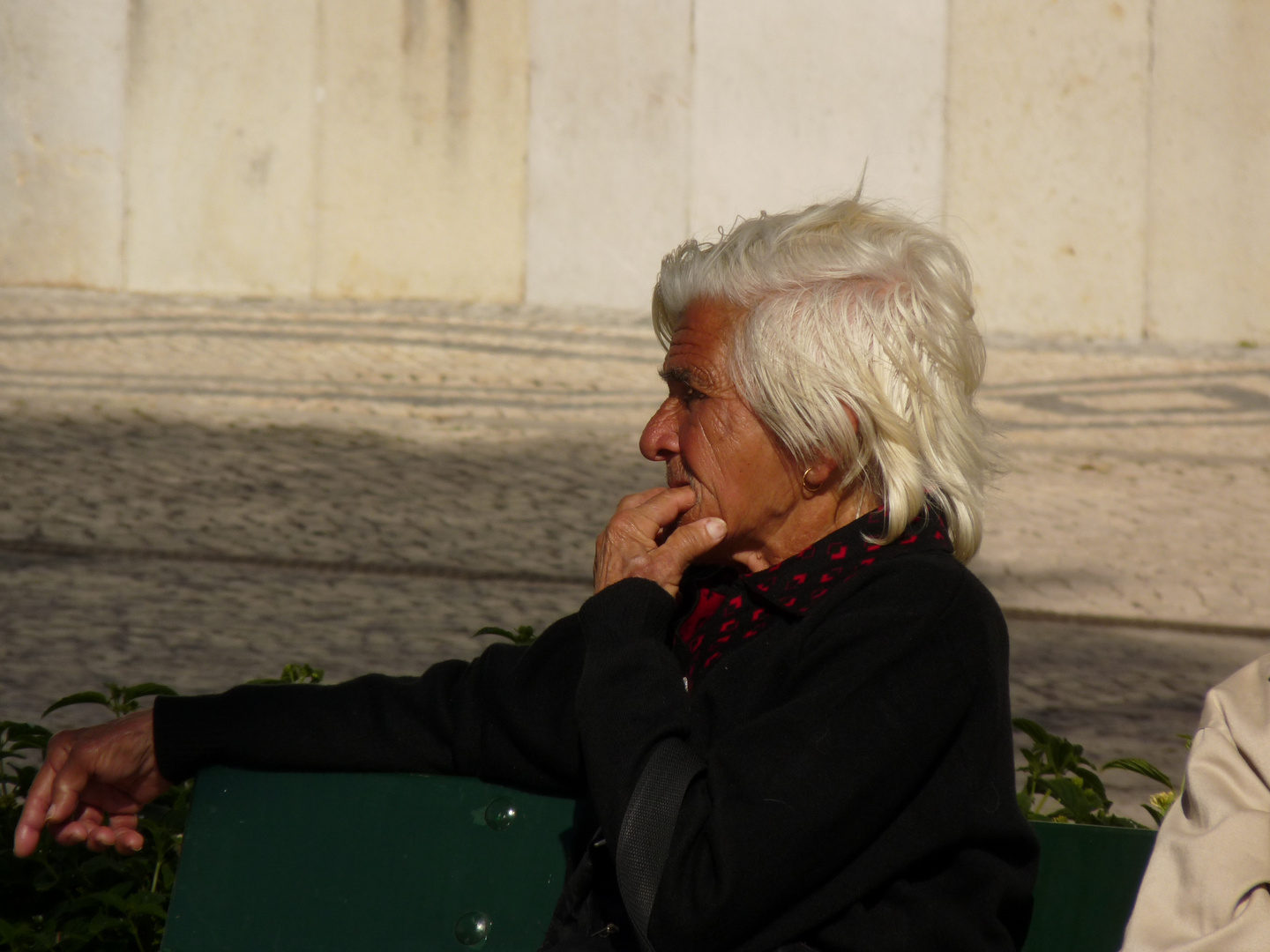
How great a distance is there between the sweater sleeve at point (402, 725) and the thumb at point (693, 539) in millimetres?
229

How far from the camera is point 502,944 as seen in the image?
2.12m

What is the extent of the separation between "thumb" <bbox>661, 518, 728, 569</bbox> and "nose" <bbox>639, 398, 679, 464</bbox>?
0.18 meters

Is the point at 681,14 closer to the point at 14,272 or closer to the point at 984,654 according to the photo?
the point at 14,272

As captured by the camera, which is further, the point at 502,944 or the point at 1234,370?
the point at 1234,370

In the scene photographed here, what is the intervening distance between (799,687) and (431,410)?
7.31 metres

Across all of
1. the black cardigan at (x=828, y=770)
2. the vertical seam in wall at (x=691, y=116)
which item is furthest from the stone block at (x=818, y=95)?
the black cardigan at (x=828, y=770)

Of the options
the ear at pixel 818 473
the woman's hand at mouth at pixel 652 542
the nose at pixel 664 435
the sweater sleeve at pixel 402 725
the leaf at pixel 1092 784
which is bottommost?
the leaf at pixel 1092 784

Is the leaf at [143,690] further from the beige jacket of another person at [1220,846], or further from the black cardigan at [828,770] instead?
the beige jacket of another person at [1220,846]

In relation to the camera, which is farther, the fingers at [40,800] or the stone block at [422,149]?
the stone block at [422,149]

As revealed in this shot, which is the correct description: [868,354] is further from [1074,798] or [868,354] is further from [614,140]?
[614,140]

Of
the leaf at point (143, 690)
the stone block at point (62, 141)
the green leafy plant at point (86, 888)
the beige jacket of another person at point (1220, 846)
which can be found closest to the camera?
the beige jacket of another person at point (1220, 846)

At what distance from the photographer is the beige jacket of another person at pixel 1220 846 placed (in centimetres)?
153

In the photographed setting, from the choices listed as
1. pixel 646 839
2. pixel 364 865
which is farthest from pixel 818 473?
pixel 364 865

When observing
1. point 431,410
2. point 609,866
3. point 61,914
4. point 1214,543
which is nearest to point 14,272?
point 431,410
